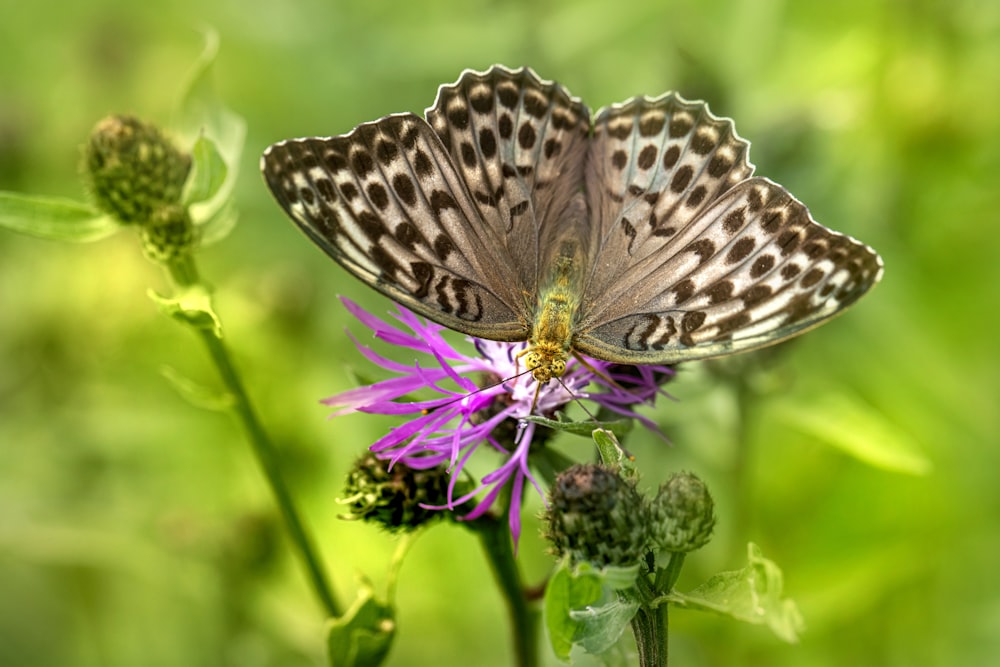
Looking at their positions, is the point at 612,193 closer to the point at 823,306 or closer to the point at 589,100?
the point at 823,306

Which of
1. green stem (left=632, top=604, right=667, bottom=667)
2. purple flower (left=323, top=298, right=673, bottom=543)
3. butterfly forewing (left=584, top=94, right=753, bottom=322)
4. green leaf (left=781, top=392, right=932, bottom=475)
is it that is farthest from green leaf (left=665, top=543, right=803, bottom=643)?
green leaf (left=781, top=392, right=932, bottom=475)

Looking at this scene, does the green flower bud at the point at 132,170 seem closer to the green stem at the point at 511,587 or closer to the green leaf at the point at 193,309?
the green leaf at the point at 193,309

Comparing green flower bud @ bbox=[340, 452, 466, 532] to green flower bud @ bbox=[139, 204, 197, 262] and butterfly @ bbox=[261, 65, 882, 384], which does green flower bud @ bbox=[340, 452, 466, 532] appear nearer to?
butterfly @ bbox=[261, 65, 882, 384]

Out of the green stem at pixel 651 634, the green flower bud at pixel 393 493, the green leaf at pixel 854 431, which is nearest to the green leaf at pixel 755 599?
the green stem at pixel 651 634

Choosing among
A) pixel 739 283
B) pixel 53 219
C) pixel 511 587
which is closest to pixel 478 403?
pixel 511 587

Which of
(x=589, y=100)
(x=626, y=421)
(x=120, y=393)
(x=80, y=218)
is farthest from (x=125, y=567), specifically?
(x=589, y=100)
